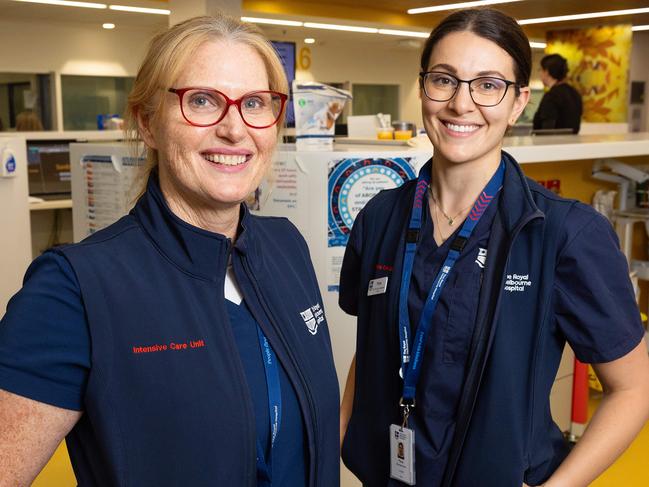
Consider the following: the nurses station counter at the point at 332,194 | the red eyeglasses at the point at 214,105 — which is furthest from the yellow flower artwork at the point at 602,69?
the red eyeglasses at the point at 214,105

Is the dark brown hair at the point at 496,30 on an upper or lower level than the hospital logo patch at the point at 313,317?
upper

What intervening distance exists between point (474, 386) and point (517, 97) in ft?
2.04

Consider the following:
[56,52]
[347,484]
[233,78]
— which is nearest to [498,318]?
[233,78]

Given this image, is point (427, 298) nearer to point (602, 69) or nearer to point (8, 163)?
point (8, 163)

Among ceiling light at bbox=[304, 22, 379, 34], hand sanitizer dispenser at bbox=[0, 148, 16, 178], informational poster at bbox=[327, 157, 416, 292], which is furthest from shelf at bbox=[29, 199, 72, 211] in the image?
informational poster at bbox=[327, 157, 416, 292]

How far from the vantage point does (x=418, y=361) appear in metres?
1.57

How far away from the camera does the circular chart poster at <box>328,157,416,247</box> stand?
2.68m

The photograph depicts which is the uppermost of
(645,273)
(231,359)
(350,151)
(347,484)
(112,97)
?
(112,97)

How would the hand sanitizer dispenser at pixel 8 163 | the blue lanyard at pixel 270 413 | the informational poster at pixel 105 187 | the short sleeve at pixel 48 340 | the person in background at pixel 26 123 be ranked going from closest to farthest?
1. the short sleeve at pixel 48 340
2. the blue lanyard at pixel 270 413
3. the informational poster at pixel 105 187
4. the hand sanitizer dispenser at pixel 8 163
5. the person in background at pixel 26 123

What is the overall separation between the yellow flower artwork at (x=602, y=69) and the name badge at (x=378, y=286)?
1196 cm

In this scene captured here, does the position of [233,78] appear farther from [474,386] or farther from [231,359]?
[474,386]

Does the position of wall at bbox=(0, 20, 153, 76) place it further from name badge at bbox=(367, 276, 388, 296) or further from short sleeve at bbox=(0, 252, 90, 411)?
short sleeve at bbox=(0, 252, 90, 411)

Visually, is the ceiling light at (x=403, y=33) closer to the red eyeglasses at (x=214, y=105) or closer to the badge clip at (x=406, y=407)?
the badge clip at (x=406, y=407)

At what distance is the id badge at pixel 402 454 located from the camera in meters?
1.56
